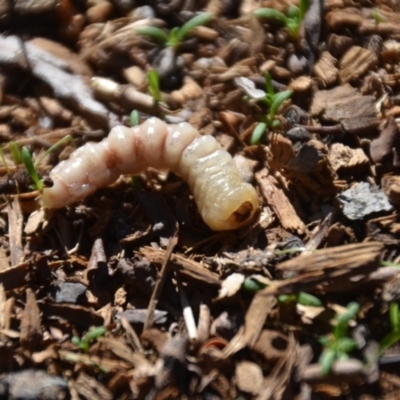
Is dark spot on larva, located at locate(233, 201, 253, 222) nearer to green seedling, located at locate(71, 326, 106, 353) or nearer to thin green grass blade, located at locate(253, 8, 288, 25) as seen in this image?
green seedling, located at locate(71, 326, 106, 353)

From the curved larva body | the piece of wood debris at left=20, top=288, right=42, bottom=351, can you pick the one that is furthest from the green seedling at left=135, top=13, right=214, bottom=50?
the piece of wood debris at left=20, top=288, right=42, bottom=351

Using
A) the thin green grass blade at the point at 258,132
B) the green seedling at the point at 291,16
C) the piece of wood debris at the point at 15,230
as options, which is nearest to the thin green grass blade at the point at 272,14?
the green seedling at the point at 291,16

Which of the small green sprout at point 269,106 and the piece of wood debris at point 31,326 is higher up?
the small green sprout at point 269,106

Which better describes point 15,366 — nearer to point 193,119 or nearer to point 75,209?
point 75,209

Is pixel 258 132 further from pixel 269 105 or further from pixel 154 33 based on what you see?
pixel 154 33

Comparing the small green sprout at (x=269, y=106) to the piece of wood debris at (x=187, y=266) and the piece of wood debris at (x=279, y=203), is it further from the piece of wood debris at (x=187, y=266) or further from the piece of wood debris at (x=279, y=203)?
the piece of wood debris at (x=187, y=266)

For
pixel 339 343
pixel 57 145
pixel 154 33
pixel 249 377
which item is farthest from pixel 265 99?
pixel 249 377
